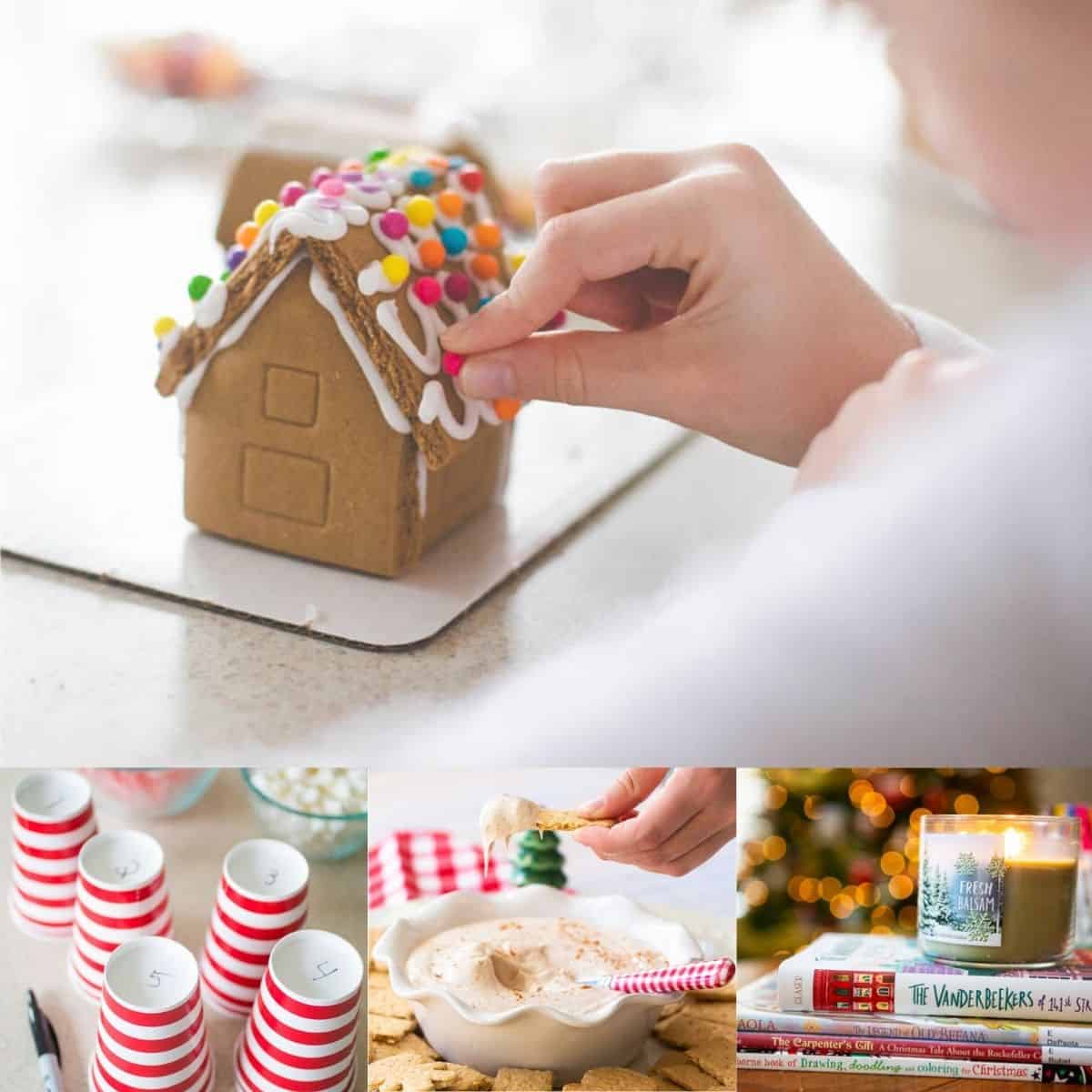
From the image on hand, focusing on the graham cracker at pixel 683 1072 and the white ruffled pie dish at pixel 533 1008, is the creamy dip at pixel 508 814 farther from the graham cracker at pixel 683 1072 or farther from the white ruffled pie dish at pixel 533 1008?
the graham cracker at pixel 683 1072

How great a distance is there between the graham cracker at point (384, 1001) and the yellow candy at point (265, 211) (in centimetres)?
61

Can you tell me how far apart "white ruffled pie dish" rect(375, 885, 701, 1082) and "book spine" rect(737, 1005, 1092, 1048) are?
10 cm

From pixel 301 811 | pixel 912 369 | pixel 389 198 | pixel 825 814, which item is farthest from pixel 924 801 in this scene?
pixel 389 198

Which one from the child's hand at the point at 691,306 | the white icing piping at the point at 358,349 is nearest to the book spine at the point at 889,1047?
the child's hand at the point at 691,306

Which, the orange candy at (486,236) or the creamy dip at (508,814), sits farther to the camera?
the orange candy at (486,236)

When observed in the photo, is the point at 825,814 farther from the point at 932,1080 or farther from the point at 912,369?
the point at 912,369

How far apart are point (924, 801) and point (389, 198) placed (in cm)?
68

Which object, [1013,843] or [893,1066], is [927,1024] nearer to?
[893,1066]

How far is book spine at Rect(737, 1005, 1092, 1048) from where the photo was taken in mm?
1116

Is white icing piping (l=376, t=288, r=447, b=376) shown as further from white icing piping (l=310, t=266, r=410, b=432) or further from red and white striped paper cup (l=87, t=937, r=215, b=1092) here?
red and white striped paper cup (l=87, t=937, r=215, b=1092)

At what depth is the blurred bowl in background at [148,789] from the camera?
117 cm

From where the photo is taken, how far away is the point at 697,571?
3.83ft

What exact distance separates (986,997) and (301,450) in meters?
0.68

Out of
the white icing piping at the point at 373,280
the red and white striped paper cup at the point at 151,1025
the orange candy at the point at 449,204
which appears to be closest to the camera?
the red and white striped paper cup at the point at 151,1025
